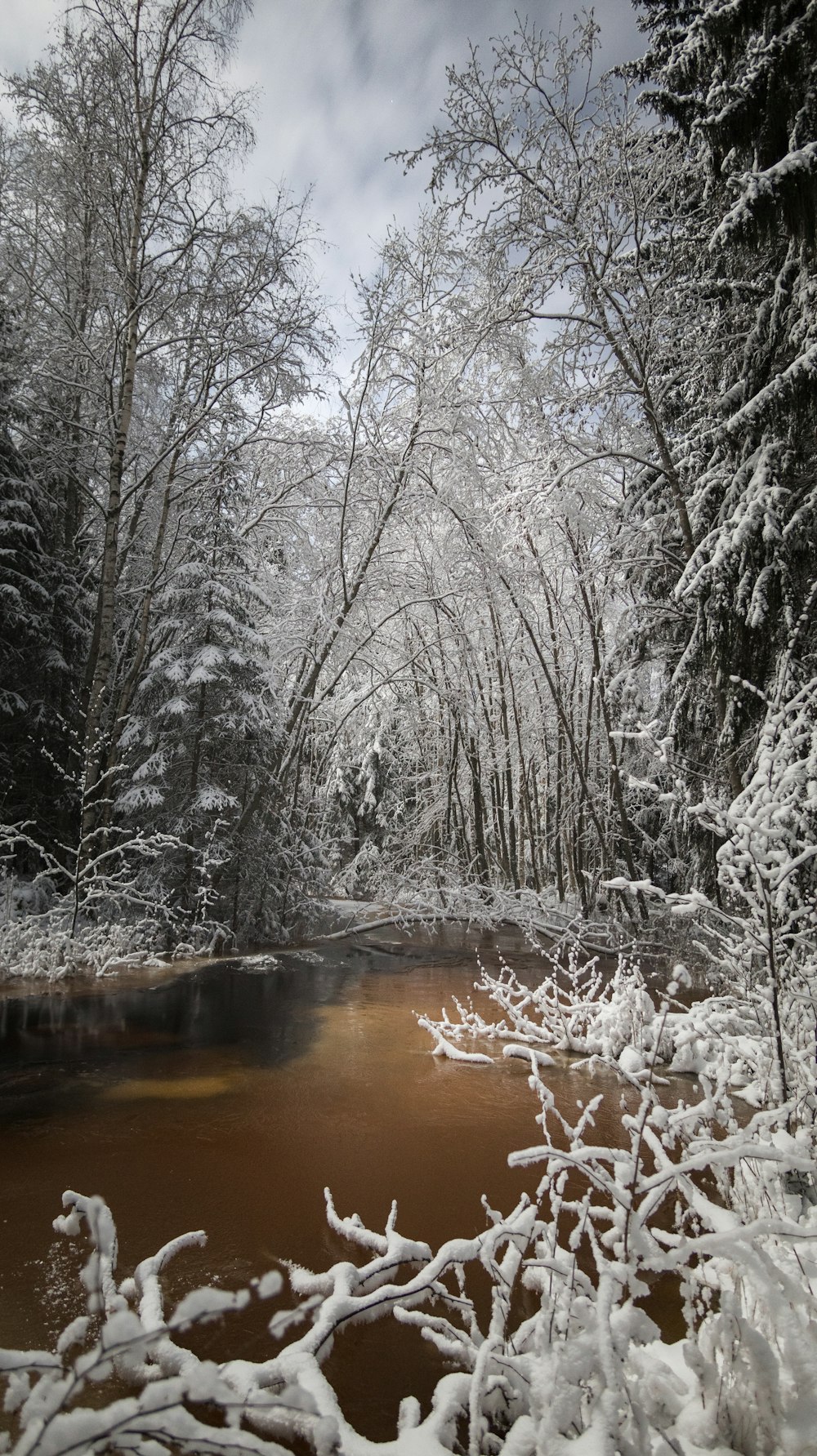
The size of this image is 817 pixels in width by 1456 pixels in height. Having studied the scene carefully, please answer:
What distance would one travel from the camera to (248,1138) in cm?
373

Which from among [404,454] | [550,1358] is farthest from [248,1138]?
[404,454]

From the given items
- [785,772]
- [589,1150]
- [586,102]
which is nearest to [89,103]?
[586,102]

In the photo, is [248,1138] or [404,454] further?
[404,454]

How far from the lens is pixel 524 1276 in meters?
2.52

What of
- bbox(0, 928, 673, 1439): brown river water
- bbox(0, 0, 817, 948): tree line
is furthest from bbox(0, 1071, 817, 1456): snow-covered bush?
bbox(0, 0, 817, 948): tree line

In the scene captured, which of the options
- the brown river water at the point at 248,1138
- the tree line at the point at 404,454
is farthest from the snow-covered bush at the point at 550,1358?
the tree line at the point at 404,454

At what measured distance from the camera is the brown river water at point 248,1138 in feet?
7.77

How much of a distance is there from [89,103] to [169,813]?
8.69 meters

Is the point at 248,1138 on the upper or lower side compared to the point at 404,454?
lower

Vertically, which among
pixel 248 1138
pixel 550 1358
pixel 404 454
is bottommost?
pixel 248 1138

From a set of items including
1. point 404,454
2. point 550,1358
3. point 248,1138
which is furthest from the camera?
point 404,454

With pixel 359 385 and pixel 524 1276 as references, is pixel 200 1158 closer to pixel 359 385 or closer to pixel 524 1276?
pixel 524 1276

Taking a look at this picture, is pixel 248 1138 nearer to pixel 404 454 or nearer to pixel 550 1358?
pixel 550 1358

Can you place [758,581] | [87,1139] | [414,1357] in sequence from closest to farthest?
1. [414,1357]
2. [87,1139]
3. [758,581]
